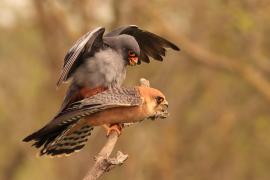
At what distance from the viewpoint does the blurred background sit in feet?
50.2

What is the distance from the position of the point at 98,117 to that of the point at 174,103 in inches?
395

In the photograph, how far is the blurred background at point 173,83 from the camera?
1530cm

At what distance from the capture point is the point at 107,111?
721 centimetres

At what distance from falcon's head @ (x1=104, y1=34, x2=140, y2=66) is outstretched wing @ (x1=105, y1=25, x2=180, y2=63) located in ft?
1.30

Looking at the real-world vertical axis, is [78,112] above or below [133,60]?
below

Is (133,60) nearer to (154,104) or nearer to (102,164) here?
(154,104)

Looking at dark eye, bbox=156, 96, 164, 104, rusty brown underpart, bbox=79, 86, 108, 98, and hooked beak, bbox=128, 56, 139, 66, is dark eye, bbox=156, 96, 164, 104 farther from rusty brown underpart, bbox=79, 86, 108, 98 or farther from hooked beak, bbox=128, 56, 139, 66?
hooked beak, bbox=128, 56, 139, 66

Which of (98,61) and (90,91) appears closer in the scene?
(90,91)

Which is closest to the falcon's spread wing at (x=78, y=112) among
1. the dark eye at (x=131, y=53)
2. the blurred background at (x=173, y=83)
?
the dark eye at (x=131, y=53)

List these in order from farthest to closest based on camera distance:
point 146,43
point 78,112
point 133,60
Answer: point 146,43, point 133,60, point 78,112

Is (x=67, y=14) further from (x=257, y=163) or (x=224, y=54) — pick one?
(x=257, y=163)

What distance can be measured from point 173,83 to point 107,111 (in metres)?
10.5

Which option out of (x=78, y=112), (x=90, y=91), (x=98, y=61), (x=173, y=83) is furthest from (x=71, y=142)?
(x=173, y=83)

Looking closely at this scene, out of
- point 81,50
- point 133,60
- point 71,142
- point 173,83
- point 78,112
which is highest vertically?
point 173,83
